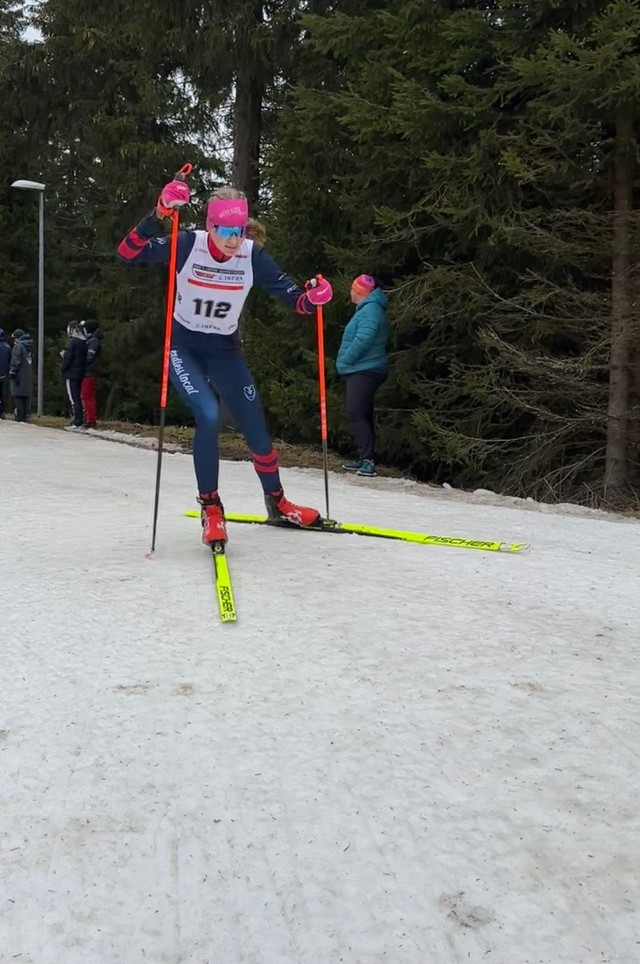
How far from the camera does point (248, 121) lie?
14141mm

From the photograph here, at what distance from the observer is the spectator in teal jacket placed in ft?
28.9

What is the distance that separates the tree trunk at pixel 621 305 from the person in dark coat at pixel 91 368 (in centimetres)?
→ 847

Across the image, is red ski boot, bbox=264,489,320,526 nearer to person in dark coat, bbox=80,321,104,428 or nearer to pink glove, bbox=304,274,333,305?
pink glove, bbox=304,274,333,305

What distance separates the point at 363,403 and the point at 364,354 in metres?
0.54

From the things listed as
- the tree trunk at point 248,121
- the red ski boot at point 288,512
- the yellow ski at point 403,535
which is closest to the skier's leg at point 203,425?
A: the red ski boot at point 288,512

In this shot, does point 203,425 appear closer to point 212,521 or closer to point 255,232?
point 212,521

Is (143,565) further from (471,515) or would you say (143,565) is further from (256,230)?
(471,515)

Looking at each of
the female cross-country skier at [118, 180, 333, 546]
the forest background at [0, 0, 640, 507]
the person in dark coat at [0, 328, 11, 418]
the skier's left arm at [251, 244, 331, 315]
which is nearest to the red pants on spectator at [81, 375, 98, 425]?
the forest background at [0, 0, 640, 507]

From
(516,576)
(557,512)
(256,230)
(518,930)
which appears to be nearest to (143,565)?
(516,576)

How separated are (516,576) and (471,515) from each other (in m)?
2.27

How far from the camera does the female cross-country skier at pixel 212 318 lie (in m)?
4.88

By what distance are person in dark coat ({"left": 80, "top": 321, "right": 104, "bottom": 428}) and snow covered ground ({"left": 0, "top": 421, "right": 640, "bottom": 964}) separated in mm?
9531

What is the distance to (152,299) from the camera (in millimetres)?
23188

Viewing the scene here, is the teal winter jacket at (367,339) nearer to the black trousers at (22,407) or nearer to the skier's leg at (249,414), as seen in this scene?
the skier's leg at (249,414)
